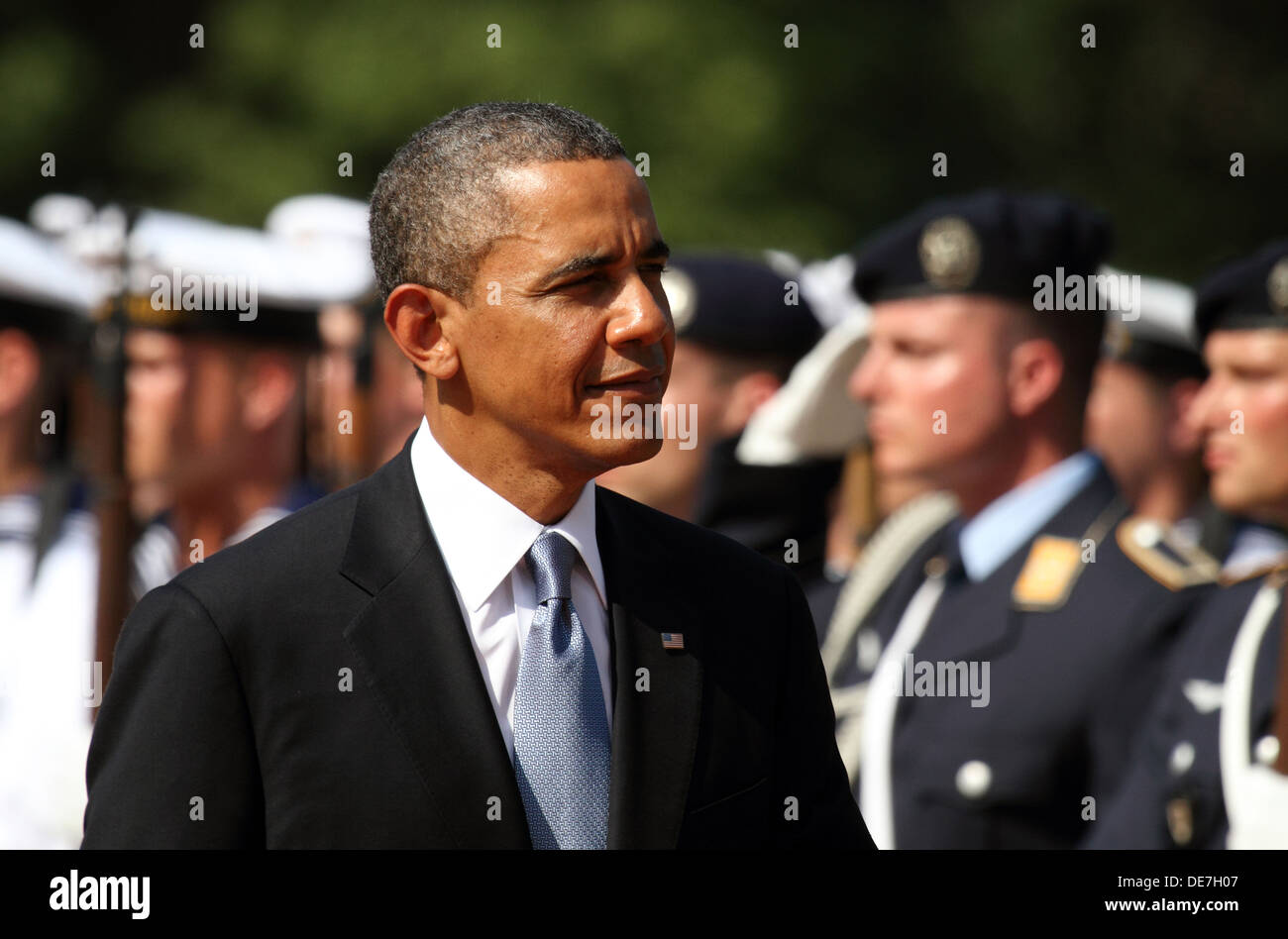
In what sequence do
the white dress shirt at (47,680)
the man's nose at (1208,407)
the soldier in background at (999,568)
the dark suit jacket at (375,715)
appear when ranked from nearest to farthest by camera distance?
the dark suit jacket at (375,715) < the soldier in background at (999,568) < the man's nose at (1208,407) < the white dress shirt at (47,680)

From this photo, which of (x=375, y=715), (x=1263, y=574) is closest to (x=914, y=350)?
(x=1263, y=574)

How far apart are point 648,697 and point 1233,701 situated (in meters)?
2.57

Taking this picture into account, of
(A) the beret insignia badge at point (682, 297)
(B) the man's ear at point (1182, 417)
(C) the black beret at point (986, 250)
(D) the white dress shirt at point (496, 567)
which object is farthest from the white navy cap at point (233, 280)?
(D) the white dress shirt at point (496, 567)

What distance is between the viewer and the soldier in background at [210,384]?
301 inches

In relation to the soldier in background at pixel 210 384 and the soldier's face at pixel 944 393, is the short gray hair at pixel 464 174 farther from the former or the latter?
the soldier in background at pixel 210 384

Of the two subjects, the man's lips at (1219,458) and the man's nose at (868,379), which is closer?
the man's lips at (1219,458)

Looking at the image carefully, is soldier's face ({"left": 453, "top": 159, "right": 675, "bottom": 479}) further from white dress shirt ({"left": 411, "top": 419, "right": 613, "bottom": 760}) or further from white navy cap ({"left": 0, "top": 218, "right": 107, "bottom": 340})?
white navy cap ({"left": 0, "top": 218, "right": 107, "bottom": 340})

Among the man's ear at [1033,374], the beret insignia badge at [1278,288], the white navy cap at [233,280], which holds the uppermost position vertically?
the white navy cap at [233,280]

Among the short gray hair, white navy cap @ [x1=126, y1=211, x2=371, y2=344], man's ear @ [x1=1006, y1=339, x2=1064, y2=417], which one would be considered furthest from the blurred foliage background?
the short gray hair

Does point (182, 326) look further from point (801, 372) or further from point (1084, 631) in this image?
point (1084, 631)

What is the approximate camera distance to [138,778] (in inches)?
96.1

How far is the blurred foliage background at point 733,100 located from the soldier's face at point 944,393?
298 inches

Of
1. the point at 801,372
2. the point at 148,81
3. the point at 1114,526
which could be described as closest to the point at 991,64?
the point at 148,81

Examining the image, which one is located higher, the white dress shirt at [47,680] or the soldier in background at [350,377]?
the soldier in background at [350,377]
